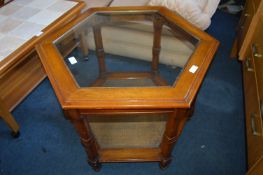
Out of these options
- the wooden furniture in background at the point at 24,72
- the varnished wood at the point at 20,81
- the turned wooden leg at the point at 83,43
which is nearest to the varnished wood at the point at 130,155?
the turned wooden leg at the point at 83,43

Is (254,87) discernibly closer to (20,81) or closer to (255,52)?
(255,52)

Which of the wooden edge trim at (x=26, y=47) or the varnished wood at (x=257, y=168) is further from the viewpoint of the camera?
the wooden edge trim at (x=26, y=47)

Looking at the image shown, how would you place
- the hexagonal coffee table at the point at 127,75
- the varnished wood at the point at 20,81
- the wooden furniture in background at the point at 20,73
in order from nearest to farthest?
the hexagonal coffee table at the point at 127,75 → the wooden furniture in background at the point at 20,73 → the varnished wood at the point at 20,81

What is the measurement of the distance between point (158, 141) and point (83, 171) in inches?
17.7

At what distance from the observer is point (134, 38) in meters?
1.19

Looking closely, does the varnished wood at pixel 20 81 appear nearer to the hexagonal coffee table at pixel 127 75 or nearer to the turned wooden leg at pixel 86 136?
the hexagonal coffee table at pixel 127 75

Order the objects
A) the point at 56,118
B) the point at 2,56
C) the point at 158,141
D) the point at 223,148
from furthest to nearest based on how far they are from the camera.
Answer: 1. the point at 56,118
2. the point at 223,148
3. the point at 158,141
4. the point at 2,56

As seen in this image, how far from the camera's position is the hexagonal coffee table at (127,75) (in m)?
0.75

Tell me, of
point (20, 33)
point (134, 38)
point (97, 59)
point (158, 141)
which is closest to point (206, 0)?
point (134, 38)

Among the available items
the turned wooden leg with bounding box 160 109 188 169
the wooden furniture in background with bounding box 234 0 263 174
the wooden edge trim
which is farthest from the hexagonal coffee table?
the wooden furniture in background with bounding box 234 0 263 174

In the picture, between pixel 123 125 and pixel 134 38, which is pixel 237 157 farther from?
pixel 134 38

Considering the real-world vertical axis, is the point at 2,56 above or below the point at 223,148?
above

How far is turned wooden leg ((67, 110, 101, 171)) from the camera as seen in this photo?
795 mm

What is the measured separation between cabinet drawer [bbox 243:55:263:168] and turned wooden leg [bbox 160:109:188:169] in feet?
1.09
